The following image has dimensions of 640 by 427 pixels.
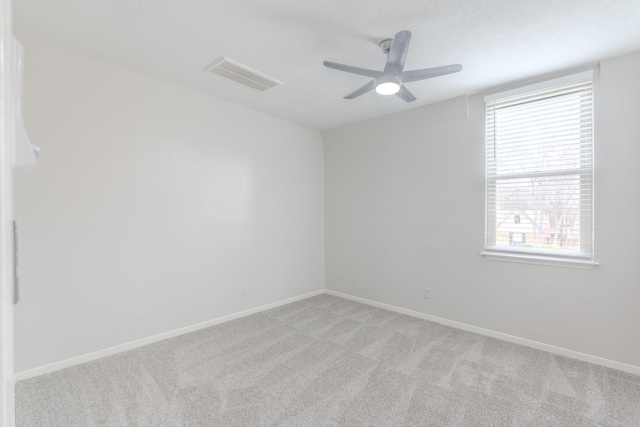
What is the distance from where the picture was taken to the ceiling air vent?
8.22 ft

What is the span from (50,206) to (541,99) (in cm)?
430

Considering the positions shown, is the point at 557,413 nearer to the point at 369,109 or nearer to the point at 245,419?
the point at 245,419

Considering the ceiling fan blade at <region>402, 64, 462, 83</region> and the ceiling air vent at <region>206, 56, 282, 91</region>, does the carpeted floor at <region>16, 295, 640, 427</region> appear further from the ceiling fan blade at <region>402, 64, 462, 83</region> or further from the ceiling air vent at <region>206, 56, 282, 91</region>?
the ceiling air vent at <region>206, 56, 282, 91</region>

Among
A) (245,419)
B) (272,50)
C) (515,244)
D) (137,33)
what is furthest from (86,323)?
A: (515,244)

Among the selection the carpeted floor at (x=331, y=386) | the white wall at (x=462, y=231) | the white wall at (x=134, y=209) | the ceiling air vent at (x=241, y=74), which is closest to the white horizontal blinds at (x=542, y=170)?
the white wall at (x=462, y=231)

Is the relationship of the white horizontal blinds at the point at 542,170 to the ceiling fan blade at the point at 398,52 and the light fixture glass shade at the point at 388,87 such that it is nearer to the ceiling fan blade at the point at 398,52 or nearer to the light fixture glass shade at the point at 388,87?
the light fixture glass shade at the point at 388,87

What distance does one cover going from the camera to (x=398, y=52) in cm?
190

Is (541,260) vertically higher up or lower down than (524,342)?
higher up

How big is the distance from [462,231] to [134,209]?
3.29 m

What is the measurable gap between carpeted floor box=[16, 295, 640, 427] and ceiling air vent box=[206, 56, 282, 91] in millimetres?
2498

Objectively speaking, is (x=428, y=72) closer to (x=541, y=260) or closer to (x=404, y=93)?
(x=404, y=93)

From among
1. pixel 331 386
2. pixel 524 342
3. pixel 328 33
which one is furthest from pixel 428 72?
pixel 524 342

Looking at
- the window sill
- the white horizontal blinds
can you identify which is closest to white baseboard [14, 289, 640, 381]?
the window sill

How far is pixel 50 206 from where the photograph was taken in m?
2.30
